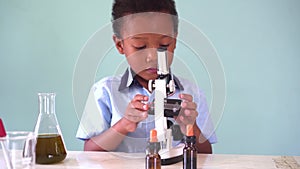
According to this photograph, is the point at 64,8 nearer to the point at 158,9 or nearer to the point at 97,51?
the point at 158,9

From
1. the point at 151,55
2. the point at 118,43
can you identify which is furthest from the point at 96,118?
the point at 151,55

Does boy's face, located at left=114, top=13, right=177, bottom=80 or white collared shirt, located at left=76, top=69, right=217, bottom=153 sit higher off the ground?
boy's face, located at left=114, top=13, right=177, bottom=80

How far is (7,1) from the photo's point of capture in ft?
6.07

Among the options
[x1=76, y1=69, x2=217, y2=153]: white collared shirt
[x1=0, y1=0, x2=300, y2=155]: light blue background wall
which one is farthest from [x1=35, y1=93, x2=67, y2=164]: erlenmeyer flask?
[x1=0, y1=0, x2=300, y2=155]: light blue background wall

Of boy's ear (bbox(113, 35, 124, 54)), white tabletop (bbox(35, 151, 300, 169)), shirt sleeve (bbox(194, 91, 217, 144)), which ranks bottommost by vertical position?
white tabletop (bbox(35, 151, 300, 169))

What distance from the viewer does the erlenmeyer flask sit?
86 cm

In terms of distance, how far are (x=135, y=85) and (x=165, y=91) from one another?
0.31 meters

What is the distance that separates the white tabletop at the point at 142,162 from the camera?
2.86 feet

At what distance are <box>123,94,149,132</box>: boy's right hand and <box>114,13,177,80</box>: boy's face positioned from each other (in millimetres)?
61

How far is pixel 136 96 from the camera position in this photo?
0.92 m

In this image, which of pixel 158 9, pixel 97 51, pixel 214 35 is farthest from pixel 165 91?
pixel 214 35

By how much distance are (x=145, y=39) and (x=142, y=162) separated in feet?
1.03

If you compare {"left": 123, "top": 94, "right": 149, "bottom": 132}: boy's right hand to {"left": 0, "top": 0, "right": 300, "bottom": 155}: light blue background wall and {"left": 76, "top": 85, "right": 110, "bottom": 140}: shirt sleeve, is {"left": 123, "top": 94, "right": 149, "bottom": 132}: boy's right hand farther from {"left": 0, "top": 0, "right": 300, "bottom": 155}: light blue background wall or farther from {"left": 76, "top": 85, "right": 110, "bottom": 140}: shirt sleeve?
{"left": 0, "top": 0, "right": 300, "bottom": 155}: light blue background wall

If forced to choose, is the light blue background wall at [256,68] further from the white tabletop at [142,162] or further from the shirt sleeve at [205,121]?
the white tabletop at [142,162]
